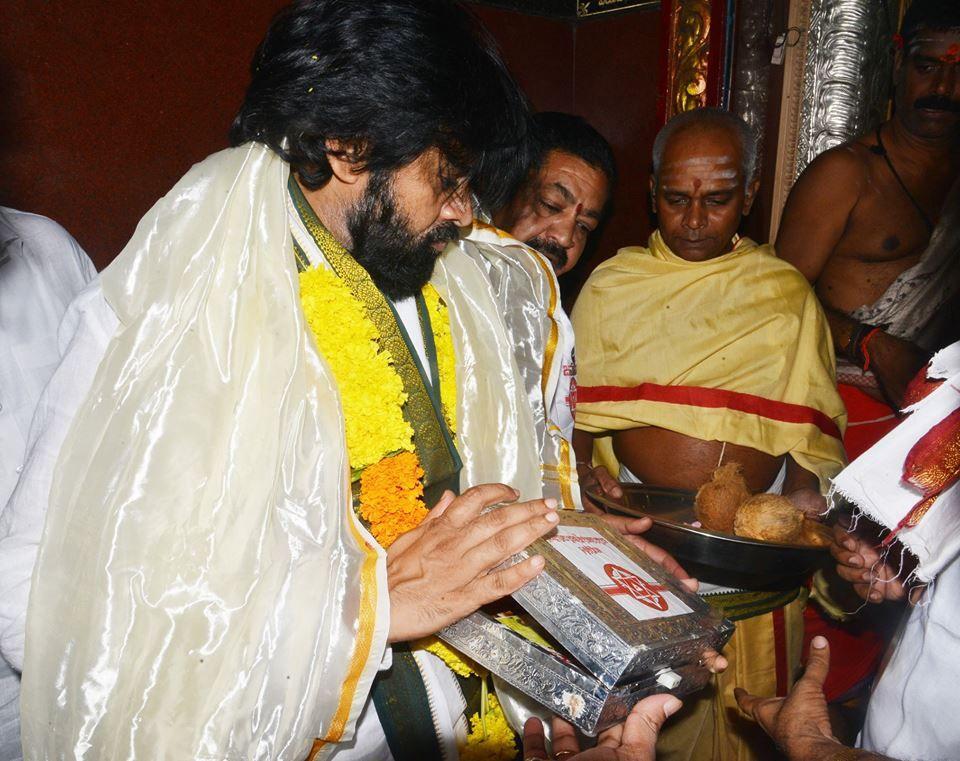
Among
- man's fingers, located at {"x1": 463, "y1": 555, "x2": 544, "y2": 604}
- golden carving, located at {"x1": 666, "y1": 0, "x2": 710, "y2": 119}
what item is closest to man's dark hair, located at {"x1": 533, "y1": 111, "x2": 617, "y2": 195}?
golden carving, located at {"x1": 666, "y1": 0, "x2": 710, "y2": 119}

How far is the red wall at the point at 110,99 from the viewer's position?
2111mm

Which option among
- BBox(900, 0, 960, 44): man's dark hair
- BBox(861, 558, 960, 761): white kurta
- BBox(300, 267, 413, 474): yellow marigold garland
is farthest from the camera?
BBox(900, 0, 960, 44): man's dark hair

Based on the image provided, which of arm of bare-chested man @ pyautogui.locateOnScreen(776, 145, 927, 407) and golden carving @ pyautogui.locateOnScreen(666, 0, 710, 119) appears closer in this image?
arm of bare-chested man @ pyautogui.locateOnScreen(776, 145, 927, 407)

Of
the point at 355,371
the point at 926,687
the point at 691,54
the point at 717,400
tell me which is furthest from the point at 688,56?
the point at 926,687

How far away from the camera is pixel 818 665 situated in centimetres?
129

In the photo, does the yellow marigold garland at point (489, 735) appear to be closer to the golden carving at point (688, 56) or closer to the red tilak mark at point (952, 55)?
the golden carving at point (688, 56)

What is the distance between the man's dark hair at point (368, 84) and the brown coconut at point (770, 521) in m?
1.34

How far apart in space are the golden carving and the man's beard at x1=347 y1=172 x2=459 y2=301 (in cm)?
193

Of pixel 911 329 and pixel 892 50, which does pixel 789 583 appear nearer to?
pixel 911 329

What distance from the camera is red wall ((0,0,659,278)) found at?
83.1 inches

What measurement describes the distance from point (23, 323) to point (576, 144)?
74.7 inches

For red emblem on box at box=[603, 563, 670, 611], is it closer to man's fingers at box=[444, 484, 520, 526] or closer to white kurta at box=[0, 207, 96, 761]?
man's fingers at box=[444, 484, 520, 526]

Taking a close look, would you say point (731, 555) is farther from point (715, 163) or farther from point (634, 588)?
point (715, 163)

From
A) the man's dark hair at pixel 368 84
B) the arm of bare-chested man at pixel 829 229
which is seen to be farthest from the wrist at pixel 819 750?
the arm of bare-chested man at pixel 829 229
